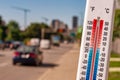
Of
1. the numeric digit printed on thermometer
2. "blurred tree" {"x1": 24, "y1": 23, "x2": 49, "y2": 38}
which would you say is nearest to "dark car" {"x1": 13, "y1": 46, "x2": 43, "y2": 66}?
the numeric digit printed on thermometer

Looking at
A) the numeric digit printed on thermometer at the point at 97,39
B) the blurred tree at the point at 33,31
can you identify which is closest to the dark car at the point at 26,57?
the numeric digit printed on thermometer at the point at 97,39

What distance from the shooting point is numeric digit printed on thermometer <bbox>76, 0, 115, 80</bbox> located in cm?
552

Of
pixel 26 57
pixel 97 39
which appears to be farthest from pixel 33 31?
pixel 97 39

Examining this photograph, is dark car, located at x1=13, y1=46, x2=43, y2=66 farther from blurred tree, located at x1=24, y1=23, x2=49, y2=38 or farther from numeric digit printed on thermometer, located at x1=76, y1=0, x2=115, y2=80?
blurred tree, located at x1=24, y1=23, x2=49, y2=38

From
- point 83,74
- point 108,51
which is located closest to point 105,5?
point 108,51

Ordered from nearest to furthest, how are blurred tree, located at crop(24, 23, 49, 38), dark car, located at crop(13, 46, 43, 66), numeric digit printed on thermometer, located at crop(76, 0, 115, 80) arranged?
1. numeric digit printed on thermometer, located at crop(76, 0, 115, 80)
2. dark car, located at crop(13, 46, 43, 66)
3. blurred tree, located at crop(24, 23, 49, 38)

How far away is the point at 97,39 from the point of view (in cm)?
553

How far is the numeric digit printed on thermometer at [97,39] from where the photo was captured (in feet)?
18.1

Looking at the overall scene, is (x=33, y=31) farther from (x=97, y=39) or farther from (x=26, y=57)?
(x=97, y=39)

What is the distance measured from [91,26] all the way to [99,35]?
0.16m

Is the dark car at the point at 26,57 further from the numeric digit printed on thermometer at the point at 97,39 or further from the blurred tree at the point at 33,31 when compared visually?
the blurred tree at the point at 33,31

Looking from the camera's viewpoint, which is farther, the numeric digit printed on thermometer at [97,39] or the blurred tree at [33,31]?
the blurred tree at [33,31]

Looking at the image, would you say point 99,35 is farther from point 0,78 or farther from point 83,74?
point 0,78

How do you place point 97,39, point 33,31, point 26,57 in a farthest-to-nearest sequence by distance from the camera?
point 33,31, point 26,57, point 97,39
